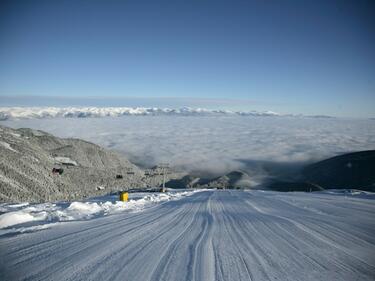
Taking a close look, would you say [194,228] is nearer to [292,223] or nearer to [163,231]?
[163,231]

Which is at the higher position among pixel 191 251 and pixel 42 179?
pixel 191 251

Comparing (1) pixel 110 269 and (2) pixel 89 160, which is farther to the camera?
(2) pixel 89 160

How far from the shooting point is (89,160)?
629 feet

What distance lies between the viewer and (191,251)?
→ 8.45 meters

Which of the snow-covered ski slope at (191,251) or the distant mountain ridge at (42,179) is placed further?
the distant mountain ridge at (42,179)

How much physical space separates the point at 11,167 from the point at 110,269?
11063 cm

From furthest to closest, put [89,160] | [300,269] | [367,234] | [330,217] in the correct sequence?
[89,160] < [330,217] < [367,234] < [300,269]

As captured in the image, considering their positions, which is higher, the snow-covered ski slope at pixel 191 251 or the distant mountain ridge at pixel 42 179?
A: the snow-covered ski slope at pixel 191 251

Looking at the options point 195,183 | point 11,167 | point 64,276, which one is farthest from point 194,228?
point 195,183

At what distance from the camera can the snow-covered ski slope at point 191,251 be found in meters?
6.92

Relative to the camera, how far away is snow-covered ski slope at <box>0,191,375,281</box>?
272 inches

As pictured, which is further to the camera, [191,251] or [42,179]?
[42,179]

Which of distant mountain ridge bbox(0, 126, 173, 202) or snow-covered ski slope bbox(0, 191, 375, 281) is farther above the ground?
snow-covered ski slope bbox(0, 191, 375, 281)

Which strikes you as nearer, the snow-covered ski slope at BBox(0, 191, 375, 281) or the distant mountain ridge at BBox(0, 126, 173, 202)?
the snow-covered ski slope at BBox(0, 191, 375, 281)
